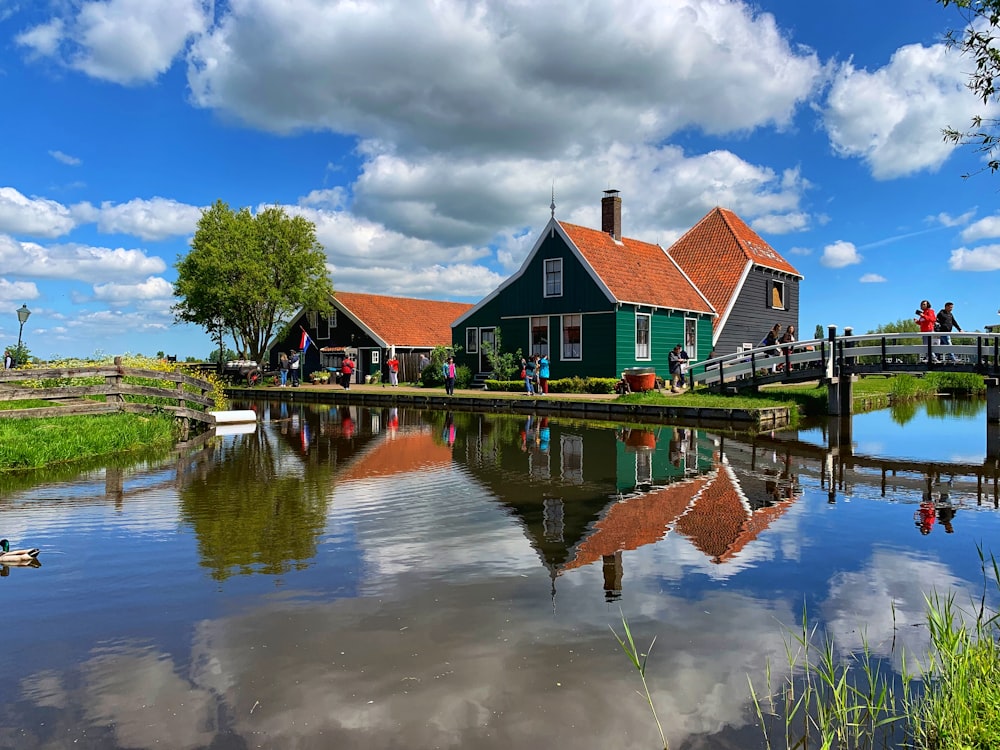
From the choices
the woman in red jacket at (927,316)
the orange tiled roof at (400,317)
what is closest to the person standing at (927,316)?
the woman in red jacket at (927,316)

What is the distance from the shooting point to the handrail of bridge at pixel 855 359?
19078mm

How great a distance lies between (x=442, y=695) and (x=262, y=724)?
1014mm

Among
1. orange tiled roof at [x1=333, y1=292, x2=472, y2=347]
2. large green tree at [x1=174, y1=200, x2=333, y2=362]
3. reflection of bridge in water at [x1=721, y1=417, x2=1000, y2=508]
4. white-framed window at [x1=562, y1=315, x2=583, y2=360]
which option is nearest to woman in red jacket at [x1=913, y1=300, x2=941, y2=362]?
reflection of bridge in water at [x1=721, y1=417, x2=1000, y2=508]

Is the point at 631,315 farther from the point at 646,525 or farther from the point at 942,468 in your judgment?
the point at 646,525

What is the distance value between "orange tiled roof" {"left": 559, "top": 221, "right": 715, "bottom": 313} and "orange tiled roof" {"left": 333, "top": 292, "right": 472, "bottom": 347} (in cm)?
1513

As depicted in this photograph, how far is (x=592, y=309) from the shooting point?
27.0 metres

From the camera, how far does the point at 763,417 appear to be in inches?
752

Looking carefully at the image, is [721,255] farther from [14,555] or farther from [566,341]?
[14,555]

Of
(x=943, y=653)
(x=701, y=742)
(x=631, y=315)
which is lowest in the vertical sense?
(x=701, y=742)

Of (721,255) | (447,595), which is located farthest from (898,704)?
(721,255)

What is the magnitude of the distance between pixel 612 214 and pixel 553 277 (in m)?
4.79

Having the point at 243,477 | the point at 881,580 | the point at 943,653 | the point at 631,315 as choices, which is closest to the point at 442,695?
the point at 943,653

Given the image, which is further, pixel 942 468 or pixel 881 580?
pixel 942 468

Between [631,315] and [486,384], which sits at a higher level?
[631,315]
